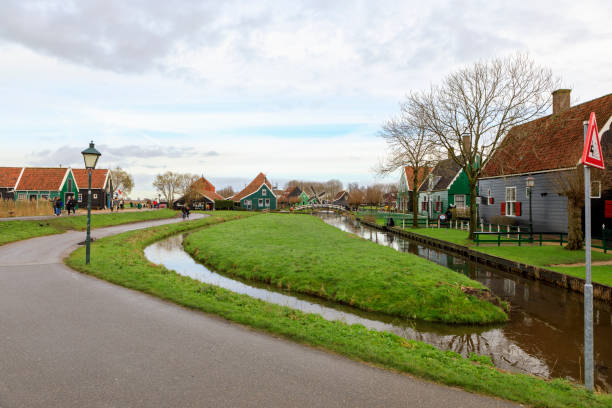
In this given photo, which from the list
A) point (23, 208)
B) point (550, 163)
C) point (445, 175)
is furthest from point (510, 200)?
point (23, 208)

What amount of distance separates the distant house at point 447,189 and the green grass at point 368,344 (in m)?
31.4

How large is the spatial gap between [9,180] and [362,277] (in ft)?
191

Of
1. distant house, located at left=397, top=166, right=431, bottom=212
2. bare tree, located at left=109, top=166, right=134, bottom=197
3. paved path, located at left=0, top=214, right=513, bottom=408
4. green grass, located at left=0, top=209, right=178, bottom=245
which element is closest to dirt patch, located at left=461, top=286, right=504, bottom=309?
paved path, located at left=0, top=214, right=513, bottom=408

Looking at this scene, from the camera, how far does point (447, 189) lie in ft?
126

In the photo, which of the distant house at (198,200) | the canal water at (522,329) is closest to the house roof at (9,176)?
the distant house at (198,200)

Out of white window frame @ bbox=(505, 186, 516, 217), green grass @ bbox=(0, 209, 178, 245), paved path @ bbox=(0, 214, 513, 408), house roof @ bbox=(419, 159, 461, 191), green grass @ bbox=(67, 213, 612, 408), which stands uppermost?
house roof @ bbox=(419, 159, 461, 191)

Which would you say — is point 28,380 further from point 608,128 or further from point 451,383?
point 608,128

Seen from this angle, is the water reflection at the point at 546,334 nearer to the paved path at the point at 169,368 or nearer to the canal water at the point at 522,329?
the canal water at the point at 522,329

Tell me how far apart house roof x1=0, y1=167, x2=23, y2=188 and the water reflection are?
6073 cm

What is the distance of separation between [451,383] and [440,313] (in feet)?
16.1

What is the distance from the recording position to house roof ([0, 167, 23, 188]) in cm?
5003

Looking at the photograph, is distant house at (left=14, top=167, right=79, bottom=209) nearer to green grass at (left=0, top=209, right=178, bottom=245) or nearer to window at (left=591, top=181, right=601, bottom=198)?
green grass at (left=0, top=209, right=178, bottom=245)

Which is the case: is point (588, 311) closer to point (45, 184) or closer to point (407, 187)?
point (407, 187)

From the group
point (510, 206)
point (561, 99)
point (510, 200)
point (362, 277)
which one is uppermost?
point (561, 99)
